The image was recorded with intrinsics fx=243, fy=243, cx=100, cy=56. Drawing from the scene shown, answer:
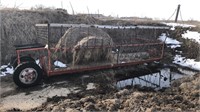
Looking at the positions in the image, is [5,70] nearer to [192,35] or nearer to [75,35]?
[75,35]

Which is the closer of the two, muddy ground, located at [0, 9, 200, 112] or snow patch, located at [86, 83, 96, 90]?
muddy ground, located at [0, 9, 200, 112]

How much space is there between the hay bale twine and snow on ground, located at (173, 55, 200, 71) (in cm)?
383

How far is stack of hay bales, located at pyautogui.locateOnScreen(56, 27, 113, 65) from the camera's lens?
8.15 metres

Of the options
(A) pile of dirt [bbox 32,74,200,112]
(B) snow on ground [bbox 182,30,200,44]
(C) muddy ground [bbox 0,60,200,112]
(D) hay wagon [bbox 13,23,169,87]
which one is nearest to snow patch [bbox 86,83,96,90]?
(C) muddy ground [bbox 0,60,200,112]

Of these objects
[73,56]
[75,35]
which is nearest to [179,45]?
[75,35]

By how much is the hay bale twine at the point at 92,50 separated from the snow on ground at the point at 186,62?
383 cm

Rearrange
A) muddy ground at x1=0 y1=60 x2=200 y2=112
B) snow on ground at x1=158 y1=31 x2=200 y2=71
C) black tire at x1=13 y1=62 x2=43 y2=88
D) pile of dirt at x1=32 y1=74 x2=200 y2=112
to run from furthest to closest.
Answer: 1. snow on ground at x1=158 y1=31 x2=200 y2=71
2. black tire at x1=13 y1=62 x2=43 y2=88
3. muddy ground at x1=0 y1=60 x2=200 y2=112
4. pile of dirt at x1=32 y1=74 x2=200 y2=112

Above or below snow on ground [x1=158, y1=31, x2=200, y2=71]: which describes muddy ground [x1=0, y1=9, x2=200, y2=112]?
below

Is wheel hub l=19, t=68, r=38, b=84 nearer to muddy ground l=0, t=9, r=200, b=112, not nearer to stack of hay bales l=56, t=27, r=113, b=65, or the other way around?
muddy ground l=0, t=9, r=200, b=112

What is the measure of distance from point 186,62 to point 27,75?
7.04m

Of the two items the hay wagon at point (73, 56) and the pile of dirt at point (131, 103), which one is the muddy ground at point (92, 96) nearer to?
the pile of dirt at point (131, 103)

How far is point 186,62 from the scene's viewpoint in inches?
426

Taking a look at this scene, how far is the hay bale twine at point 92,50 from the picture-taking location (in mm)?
→ 8106

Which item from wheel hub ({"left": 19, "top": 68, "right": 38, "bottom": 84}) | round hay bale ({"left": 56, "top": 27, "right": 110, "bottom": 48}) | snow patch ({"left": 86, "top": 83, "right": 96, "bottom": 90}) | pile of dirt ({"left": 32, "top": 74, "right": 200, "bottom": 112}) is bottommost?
snow patch ({"left": 86, "top": 83, "right": 96, "bottom": 90})
